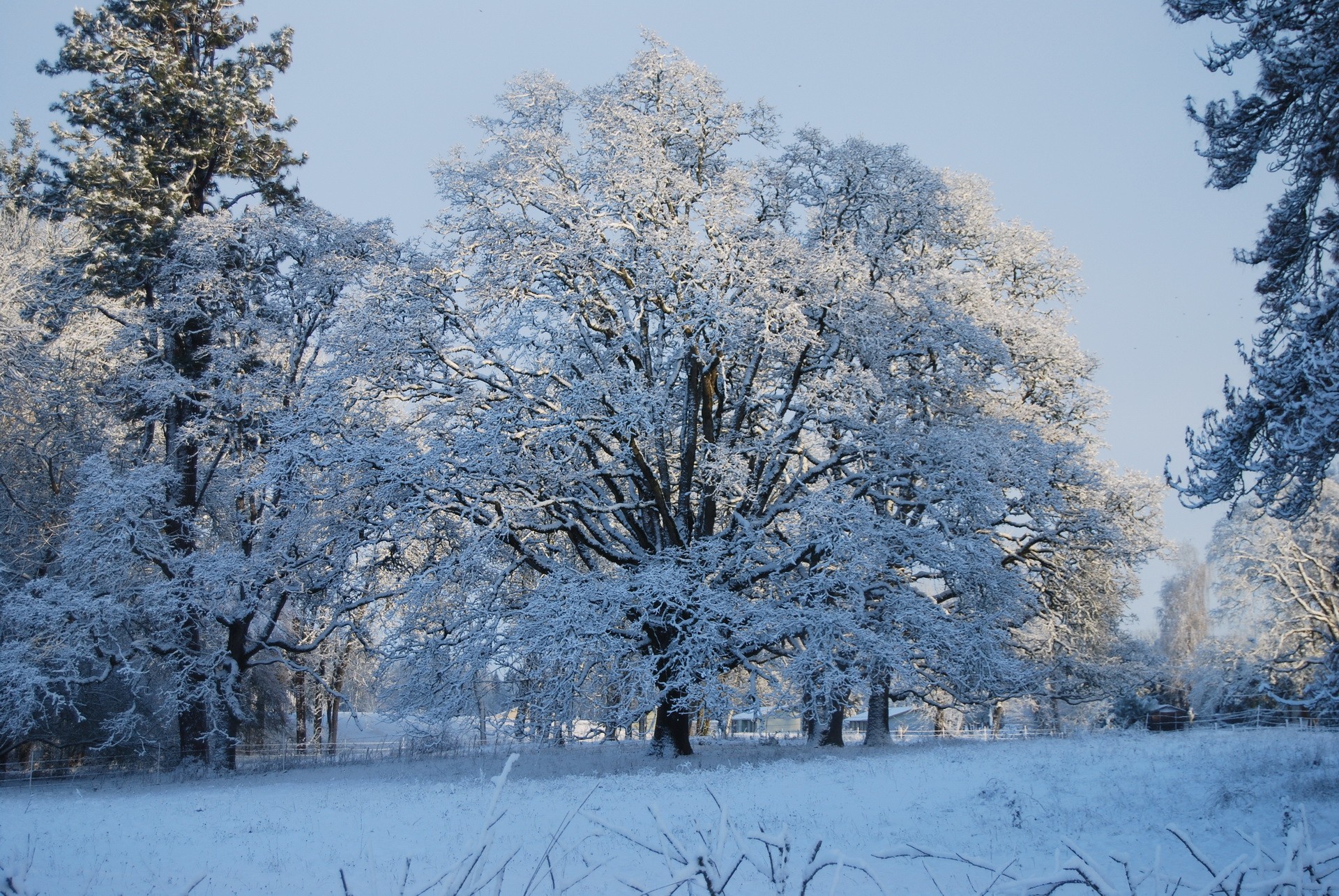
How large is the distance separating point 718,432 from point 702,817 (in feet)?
36.5

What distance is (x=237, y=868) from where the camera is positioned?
9.12 metres

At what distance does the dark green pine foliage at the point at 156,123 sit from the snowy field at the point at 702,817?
1261 centimetres

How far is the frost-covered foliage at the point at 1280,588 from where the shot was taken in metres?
30.7

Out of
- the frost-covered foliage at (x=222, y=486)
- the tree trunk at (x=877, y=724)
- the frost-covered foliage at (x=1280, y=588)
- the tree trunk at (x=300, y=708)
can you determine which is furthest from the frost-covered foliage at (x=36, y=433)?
the frost-covered foliage at (x=1280, y=588)

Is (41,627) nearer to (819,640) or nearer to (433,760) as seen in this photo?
(433,760)

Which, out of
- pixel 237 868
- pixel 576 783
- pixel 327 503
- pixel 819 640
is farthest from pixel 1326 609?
pixel 237 868

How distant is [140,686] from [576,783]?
12.0 metres

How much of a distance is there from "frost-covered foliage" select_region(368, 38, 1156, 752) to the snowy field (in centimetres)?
208

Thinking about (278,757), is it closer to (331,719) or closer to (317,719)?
(331,719)

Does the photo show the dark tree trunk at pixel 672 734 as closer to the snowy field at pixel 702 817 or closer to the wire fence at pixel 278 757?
the wire fence at pixel 278 757

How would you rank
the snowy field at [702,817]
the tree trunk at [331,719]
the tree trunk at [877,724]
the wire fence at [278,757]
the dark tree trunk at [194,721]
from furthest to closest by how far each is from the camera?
the tree trunk at [331,719]
the tree trunk at [877,724]
the wire fence at [278,757]
the dark tree trunk at [194,721]
the snowy field at [702,817]

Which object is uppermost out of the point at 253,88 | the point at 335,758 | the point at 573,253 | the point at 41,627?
the point at 253,88

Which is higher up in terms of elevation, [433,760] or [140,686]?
[140,686]

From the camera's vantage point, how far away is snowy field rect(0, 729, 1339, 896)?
27.9 feet
